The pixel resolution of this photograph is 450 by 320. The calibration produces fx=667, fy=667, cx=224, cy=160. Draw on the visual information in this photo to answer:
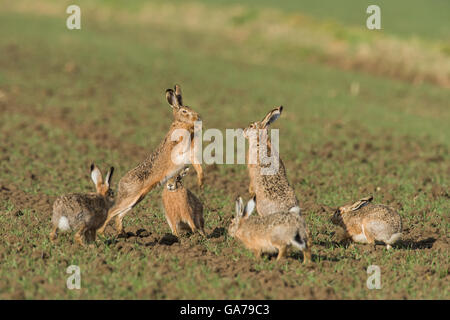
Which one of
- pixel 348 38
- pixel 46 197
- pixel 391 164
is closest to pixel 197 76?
pixel 348 38

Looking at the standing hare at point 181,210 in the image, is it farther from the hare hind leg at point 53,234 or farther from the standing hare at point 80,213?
the hare hind leg at point 53,234

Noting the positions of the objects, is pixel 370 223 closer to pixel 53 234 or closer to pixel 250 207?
pixel 250 207

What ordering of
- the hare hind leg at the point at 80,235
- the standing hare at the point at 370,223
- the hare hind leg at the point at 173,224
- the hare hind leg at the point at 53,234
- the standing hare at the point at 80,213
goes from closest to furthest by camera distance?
the standing hare at the point at 80,213, the hare hind leg at the point at 80,235, the hare hind leg at the point at 53,234, the standing hare at the point at 370,223, the hare hind leg at the point at 173,224

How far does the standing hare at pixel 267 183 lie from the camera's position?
30.7 feet

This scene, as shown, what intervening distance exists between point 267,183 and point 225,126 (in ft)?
31.4

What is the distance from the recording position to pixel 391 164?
1534 cm

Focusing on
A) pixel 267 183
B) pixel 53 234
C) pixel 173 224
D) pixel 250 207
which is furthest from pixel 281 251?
pixel 53 234

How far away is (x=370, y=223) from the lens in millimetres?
9328

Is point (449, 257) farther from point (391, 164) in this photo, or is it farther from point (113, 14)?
point (113, 14)

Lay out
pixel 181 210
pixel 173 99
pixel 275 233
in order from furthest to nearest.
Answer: pixel 173 99 → pixel 181 210 → pixel 275 233

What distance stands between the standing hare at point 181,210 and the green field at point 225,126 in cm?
22

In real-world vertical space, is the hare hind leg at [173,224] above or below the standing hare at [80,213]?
below

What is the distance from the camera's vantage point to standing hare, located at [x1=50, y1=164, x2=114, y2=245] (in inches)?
336

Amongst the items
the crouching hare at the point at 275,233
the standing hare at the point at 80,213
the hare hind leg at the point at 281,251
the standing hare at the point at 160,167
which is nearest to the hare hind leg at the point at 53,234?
the standing hare at the point at 80,213
